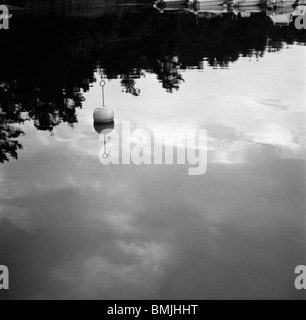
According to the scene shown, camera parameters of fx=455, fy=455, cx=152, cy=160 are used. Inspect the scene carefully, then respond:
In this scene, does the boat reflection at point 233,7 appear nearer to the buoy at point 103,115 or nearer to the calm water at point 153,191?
the calm water at point 153,191

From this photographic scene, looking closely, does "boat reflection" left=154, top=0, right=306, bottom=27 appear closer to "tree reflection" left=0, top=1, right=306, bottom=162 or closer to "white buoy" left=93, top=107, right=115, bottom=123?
"tree reflection" left=0, top=1, right=306, bottom=162

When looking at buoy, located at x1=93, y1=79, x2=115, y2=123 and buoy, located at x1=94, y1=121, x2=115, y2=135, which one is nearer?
buoy, located at x1=94, y1=121, x2=115, y2=135

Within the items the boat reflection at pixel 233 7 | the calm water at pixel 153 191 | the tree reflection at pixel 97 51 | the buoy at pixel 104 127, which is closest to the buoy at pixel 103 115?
the buoy at pixel 104 127

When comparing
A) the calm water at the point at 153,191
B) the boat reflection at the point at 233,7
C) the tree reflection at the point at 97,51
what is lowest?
the calm water at the point at 153,191

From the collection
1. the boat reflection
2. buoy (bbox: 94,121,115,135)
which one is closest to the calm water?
buoy (bbox: 94,121,115,135)

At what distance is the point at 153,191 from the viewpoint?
12508 mm

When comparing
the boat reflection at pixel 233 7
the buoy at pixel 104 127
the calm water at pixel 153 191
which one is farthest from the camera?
the boat reflection at pixel 233 7

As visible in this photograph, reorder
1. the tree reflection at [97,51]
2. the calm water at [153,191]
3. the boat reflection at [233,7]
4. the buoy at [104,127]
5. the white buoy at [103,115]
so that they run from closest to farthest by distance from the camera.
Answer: the calm water at [153,191] < the buoy at [104,127] < the white buoy at [103,115] < the tree reflection at [97,51] < the boat reflection at [233,7]

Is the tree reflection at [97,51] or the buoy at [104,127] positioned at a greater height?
the tree reflection at [97,51]

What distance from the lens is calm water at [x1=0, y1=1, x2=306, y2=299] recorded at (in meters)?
8.95

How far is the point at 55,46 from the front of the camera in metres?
38.0

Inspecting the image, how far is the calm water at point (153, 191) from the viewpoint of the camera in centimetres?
895

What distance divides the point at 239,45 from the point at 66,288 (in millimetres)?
39734
